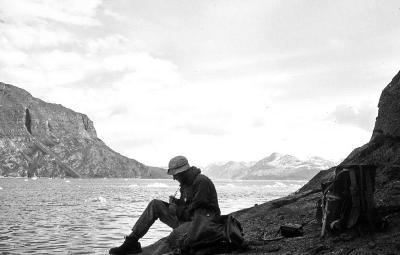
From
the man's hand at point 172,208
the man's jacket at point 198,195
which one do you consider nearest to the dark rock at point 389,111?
the man's jacket at point 198,195

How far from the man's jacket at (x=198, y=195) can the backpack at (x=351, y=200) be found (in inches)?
93.1

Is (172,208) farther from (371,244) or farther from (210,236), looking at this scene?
(371,244)

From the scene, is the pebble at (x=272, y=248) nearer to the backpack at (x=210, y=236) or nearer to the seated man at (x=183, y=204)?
the backpack at (x=210, y=236)

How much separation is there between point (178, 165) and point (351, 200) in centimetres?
347

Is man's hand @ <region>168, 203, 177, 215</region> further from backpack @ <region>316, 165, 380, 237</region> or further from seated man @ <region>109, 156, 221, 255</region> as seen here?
backpack @ <region>316, 165, 380, 237</region>

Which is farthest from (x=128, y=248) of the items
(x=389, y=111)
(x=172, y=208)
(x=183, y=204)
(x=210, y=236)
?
(x=389, y=111)

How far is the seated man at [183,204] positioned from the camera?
8.36 m

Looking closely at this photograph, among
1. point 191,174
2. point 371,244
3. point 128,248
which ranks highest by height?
point 191,174

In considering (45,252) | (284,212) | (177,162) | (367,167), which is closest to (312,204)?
(284,212)

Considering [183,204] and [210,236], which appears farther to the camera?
[183,204]

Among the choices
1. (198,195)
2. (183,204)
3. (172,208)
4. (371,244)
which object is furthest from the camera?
(172,208)

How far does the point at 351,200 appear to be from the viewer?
8445 millimetres

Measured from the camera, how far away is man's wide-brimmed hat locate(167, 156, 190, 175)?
8516mm

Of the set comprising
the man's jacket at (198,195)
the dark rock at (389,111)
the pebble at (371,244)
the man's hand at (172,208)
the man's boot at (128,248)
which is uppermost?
the dark rock at (389,111)
